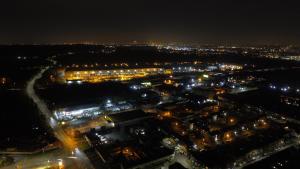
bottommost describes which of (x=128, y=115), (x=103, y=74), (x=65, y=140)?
(x=65, y=140)

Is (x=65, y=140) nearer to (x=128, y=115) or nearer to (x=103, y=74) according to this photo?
(x=128, y=115)

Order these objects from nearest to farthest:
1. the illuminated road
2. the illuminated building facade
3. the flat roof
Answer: the illuminated road → the flat roof → the illuminated building facade

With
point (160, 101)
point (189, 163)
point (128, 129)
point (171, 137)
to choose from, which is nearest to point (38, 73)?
point (160, 101)

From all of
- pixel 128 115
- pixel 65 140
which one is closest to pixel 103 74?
pixel 128 115

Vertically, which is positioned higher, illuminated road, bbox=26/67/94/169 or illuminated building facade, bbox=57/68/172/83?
illuminated building facade, bbox=57/68/172/83

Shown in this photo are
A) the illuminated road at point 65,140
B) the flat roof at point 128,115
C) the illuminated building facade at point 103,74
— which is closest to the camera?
the illuminated road at point 65,140

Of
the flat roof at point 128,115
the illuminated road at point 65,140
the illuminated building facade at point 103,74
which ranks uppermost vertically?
the illuminated building facade at point 103,74

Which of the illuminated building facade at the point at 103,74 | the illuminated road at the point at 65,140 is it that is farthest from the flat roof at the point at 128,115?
the illuminated building facade at the point at 103,74

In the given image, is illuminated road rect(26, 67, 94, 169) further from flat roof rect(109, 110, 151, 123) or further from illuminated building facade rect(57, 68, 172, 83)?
illuminated building facade rect(57, 68, 172, 83)

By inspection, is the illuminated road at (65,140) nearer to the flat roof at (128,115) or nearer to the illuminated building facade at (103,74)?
the flat roof at (128,115)

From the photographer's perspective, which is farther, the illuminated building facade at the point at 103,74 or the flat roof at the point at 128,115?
the illuminated building facade at the point at 103,74

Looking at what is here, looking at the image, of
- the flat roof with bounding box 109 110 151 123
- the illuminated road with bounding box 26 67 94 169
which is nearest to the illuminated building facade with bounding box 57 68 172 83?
the illuminated road with bounding box 26 67 94 169

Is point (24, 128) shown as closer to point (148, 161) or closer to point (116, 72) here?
point (148, 161)
